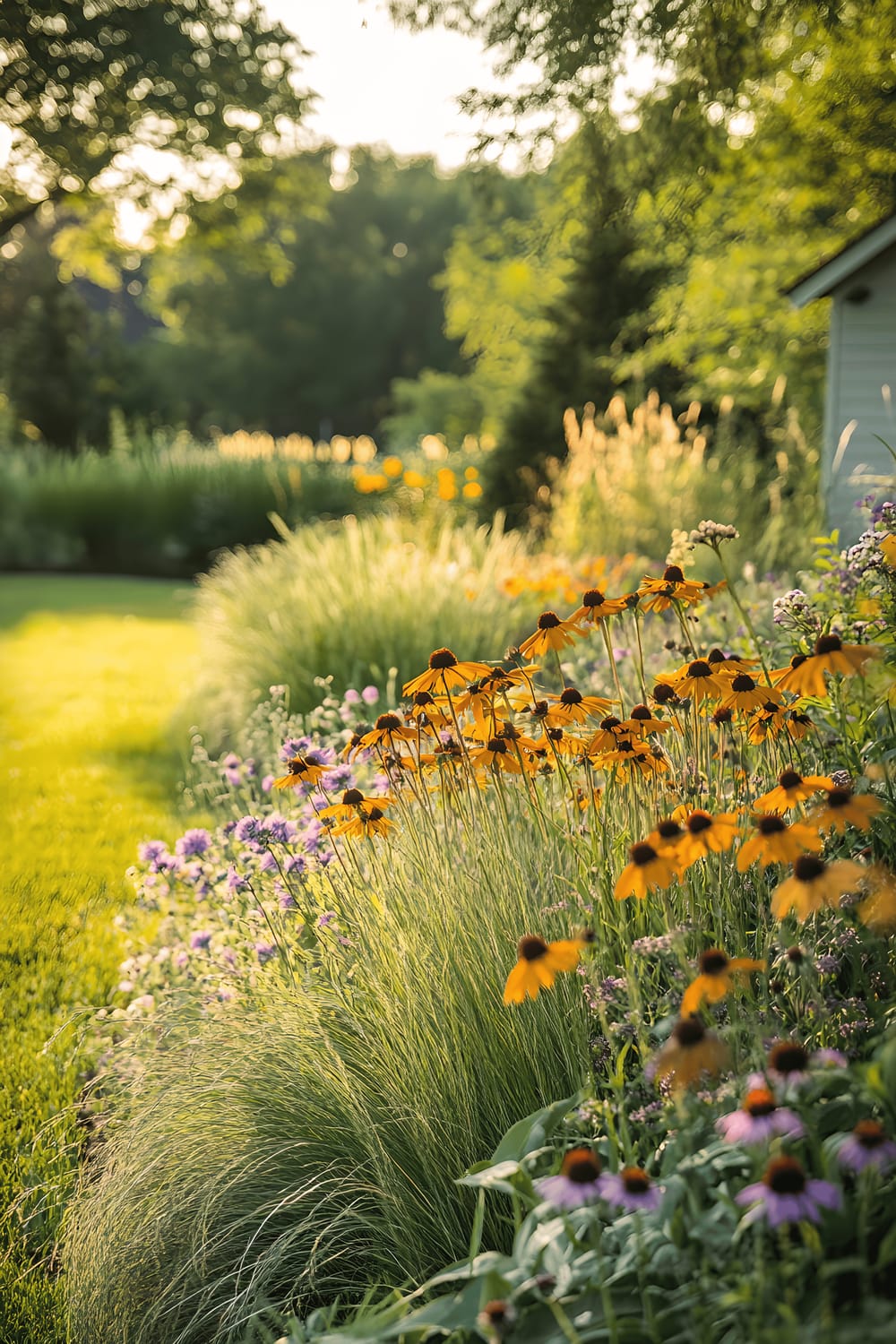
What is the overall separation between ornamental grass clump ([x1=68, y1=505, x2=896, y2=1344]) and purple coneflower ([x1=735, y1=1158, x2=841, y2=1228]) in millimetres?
177

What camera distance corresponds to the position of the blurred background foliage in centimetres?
404

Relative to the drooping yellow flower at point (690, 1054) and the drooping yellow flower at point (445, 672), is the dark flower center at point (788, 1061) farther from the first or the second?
the drooping yellow flower at point (445, 672)

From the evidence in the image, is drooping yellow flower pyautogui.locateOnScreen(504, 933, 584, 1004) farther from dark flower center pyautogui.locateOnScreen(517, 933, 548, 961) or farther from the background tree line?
the background tree line

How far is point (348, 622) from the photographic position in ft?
18.2

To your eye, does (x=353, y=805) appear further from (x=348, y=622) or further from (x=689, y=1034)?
(x=348, y=622)

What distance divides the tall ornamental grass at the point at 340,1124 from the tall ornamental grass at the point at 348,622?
2.99 m

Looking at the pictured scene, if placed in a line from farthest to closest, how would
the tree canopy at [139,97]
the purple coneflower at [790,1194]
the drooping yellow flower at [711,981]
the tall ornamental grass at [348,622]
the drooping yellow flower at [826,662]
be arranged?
the tree canopy at [139,97], the tall ornamental grass at [348,622], the drooping yellow flower at [826,662], the drooping yellow flower at [711,981], the purple coneflower at [790,1194]

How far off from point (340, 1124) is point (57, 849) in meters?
2.99

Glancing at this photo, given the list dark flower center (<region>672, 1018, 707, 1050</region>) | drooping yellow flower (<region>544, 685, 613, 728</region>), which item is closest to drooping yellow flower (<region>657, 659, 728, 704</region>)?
drooping yellow flower (<region>544, 685, 613, 728</region>)

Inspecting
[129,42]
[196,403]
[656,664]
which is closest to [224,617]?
[656,664]

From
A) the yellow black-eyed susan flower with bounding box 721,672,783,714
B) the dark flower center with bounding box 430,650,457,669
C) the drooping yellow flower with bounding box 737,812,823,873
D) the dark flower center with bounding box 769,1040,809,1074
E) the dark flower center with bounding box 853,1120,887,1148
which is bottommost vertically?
the dark flower center with bounding box 853,1120,887,1148

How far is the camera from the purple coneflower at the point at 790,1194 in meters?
0.97

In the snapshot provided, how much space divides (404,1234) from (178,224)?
22.2m

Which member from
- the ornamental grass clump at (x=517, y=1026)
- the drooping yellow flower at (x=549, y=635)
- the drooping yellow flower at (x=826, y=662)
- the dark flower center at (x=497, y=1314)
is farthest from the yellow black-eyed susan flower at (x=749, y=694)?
the dark flower center at (x=497, y=1314)
